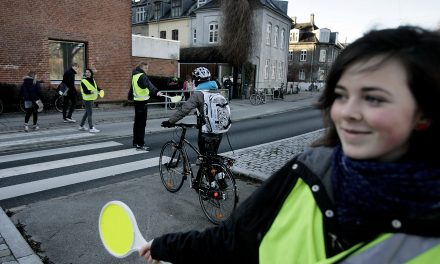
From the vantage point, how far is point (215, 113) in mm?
4773

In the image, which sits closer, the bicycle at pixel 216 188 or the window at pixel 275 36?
the bicycle at pixel 216 188

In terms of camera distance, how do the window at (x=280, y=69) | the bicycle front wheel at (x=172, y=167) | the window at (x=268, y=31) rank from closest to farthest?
1. the bicycle front wheel at (x=172, y=167)
2. the window at (x=268, y=31)
3. the window at (x=280, y=69)

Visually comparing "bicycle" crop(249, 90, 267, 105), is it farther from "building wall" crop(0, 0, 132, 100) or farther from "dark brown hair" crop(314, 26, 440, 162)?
"dark brown hair" crop(314, 26, 440, 162)

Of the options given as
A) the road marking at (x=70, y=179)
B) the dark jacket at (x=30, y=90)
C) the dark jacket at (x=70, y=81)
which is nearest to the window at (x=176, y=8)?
the dark jacket at (x=70, y=81)

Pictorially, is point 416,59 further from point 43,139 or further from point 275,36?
point 275,36

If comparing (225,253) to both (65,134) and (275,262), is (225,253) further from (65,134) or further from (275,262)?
(65,134)

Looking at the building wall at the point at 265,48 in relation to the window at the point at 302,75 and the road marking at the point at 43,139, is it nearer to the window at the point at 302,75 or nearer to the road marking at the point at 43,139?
the window at the point at 302,75

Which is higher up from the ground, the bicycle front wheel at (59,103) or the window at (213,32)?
the window at (213,32)

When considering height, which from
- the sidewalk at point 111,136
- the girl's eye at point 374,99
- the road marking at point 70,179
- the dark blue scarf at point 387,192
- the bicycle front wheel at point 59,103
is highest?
the girl's eye at point 374,99

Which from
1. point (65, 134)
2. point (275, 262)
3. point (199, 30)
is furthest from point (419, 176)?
point (199, 30)

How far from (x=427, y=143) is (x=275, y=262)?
630 millimetres

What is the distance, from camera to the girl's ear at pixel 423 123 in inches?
41.6

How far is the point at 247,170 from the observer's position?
6.77m

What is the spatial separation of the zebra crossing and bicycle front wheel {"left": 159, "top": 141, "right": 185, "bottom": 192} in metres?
1.48
